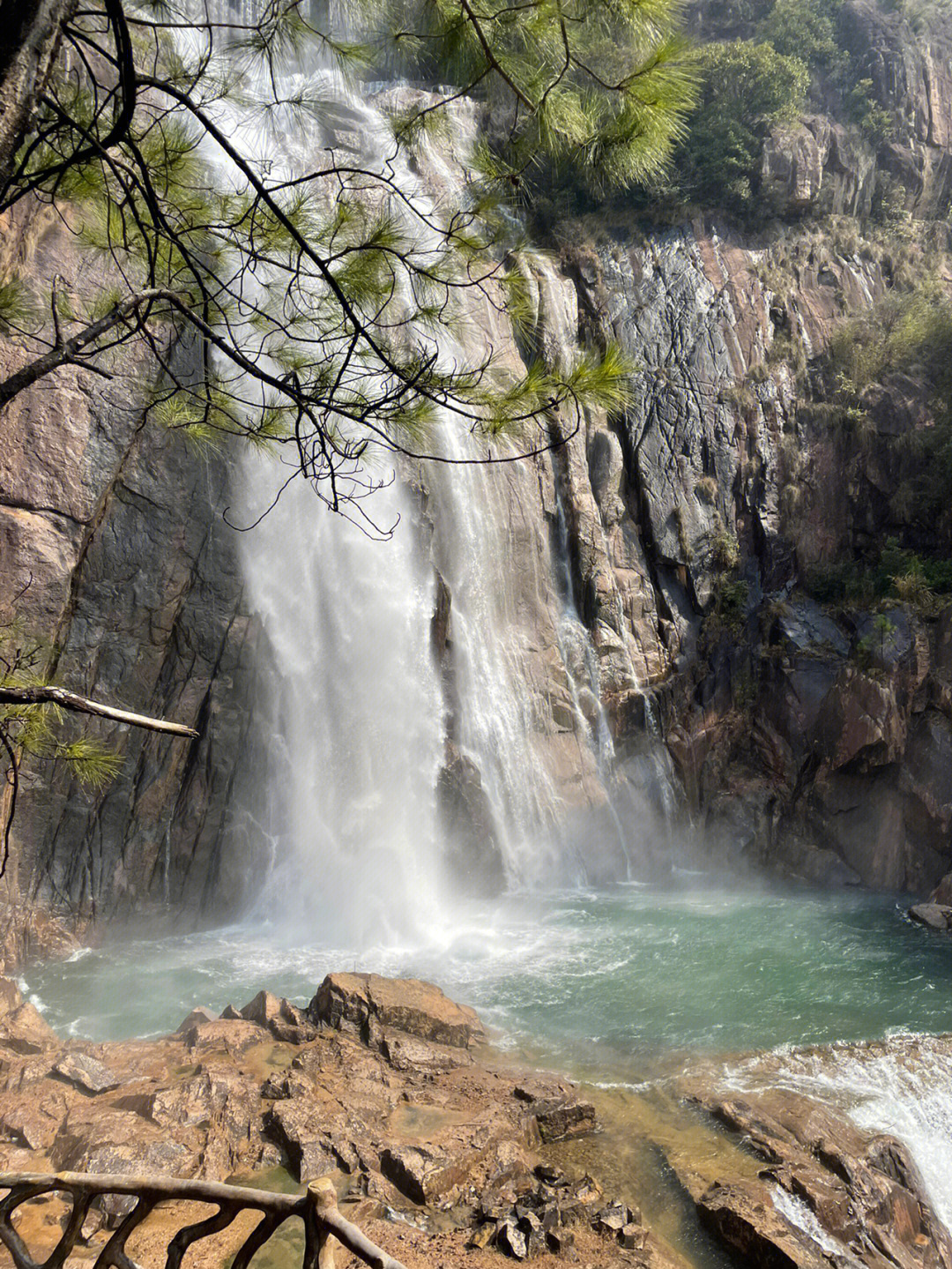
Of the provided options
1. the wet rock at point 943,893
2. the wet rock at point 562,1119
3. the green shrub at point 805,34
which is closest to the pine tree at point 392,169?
the wet rock at point 562,1119

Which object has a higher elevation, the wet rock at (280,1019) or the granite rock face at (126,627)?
the granite rock face at (126,627)

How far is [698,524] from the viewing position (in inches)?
694

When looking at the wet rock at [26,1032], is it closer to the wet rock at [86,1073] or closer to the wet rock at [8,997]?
the wet rock at [8,997]

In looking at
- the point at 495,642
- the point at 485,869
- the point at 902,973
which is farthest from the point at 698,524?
the point at 902,973

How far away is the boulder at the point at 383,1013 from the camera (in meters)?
7.36

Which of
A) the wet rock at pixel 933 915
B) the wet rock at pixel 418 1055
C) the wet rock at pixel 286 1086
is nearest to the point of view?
the wet rock at pixel 286 1086

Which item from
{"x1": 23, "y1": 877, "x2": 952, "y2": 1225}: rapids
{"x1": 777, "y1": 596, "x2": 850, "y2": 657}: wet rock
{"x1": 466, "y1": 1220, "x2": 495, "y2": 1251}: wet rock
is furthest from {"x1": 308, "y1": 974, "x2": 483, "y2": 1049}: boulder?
{"x1": 777, "y1": 596, "x2": 850, "y2": 657}: wet rock

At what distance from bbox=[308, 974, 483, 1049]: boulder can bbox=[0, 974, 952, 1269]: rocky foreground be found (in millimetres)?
100

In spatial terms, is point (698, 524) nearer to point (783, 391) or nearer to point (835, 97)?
point (783, 391)

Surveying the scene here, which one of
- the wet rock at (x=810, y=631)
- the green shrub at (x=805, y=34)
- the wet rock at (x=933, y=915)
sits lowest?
the wet rock at (x=933, y=915)

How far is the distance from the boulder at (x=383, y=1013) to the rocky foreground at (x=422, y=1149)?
0.33ft

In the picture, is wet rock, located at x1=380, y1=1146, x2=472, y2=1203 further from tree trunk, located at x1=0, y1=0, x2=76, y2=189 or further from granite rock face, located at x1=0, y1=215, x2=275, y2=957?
granite rock face, located at x1=0, y1=215, x2=275, y2=957

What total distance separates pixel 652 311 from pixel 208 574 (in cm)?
1198

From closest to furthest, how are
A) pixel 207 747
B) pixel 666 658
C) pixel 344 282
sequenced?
pixel 344 282
pixel 207 747
pixel 666 658
